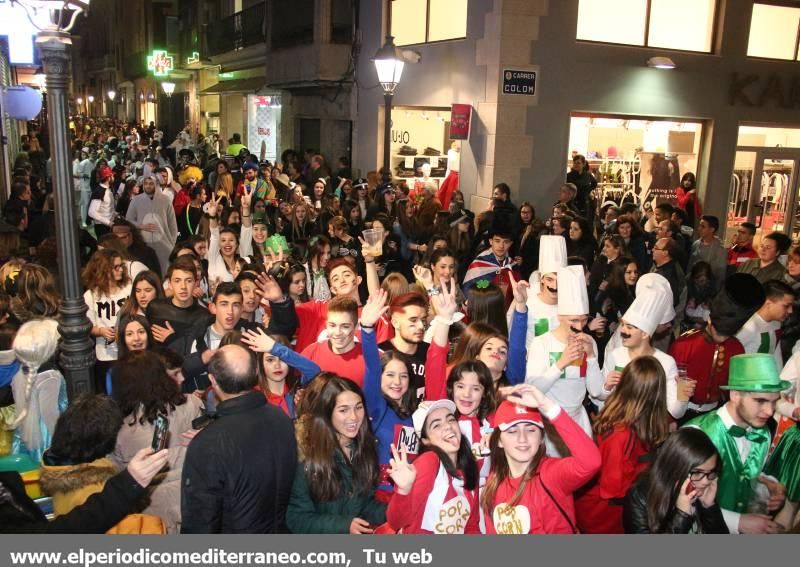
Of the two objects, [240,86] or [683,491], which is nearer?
[683,491]

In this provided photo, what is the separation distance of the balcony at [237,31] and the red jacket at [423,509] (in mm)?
20835

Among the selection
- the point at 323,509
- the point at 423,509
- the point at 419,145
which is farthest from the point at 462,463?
the point at 419,145

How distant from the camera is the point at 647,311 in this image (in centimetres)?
490

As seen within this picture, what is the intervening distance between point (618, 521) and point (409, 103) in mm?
12305

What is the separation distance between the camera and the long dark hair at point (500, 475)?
11.5 feet

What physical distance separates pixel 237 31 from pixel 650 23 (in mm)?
15944

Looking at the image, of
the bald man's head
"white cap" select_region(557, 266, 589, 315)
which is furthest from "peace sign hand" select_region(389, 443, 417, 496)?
"white cap" select_region(557, 266, 589, 315)

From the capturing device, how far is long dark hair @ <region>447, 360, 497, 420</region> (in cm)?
419

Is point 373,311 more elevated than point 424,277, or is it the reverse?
point 373,311

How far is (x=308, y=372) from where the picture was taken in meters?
4.49

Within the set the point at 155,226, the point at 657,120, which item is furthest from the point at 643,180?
the point at 155,226

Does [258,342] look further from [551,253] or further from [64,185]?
[551,253]

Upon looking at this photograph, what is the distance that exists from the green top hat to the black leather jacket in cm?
82

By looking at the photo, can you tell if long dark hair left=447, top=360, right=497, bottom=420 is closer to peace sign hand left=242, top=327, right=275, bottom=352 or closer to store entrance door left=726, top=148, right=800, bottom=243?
peace sign hand left=242, top=327, right=275, bottom=352
